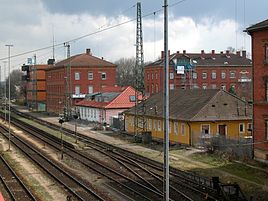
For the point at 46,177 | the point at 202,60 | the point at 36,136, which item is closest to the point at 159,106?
the point at 36,136

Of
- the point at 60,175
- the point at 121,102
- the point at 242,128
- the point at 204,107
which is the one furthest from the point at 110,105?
the point at 60,175

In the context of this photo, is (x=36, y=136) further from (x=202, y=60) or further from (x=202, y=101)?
(x=202, y=60)

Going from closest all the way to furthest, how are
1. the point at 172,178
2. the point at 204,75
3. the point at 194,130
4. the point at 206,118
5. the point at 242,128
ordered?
1. the point at 172,178
2. the point at 194,130
3. the point at 206,118
4. the point at 242,128
5. the point at 204,75

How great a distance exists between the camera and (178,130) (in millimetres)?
43969

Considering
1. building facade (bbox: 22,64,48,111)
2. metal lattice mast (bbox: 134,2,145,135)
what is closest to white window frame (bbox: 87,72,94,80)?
building facade (bbox: 22,64,48,111)

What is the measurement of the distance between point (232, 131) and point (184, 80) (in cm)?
4379

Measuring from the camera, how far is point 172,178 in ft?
93.0

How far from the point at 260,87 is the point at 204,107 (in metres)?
9.62

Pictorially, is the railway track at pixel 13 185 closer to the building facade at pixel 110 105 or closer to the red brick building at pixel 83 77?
the building facade at pixel 110 105

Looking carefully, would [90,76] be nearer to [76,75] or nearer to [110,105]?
[76,75]

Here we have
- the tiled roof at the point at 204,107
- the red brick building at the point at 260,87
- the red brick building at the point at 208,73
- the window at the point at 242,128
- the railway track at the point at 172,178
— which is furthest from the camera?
the red brick building at the point at 208,73

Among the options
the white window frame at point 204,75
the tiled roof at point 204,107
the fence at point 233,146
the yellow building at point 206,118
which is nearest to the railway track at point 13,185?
the fence at point 233,146

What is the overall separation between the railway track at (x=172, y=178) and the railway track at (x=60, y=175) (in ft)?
11.3

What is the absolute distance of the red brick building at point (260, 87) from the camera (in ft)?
109
